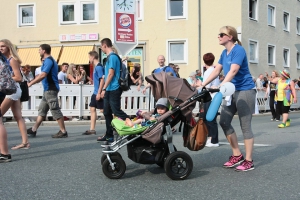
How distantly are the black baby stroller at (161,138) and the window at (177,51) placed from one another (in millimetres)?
21514

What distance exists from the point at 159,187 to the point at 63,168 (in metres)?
1.73

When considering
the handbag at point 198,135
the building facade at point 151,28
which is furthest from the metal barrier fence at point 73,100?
the building facade at point 151,28

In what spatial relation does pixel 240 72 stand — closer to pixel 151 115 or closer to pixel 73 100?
pixel 151 115

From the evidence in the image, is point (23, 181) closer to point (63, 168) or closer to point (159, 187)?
point (63, 168)

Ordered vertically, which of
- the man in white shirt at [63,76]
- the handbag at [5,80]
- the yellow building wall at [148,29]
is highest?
the yellow building wall at [148,29]

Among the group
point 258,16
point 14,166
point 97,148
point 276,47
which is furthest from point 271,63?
point 14,166

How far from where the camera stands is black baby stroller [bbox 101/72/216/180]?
512cm

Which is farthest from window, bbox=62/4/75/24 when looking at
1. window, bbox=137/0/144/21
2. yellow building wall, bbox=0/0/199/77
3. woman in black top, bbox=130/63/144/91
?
woman in black top, bbox=130/63/144/91

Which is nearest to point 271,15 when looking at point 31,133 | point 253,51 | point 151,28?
point 253,51

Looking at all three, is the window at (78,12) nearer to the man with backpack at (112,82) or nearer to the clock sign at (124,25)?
the clock sign at (124,25)

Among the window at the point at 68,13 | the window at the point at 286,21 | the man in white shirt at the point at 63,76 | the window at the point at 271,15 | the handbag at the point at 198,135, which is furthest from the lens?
the window at the point at 286,21

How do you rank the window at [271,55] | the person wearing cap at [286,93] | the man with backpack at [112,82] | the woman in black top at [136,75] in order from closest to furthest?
the man with backpack at [112,82] < the person wearing cap at [286,93] < the woman in black top at [136,75] < the window at [271,55]

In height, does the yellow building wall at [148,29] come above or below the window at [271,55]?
above

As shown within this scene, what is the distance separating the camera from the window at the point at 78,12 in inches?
1088
